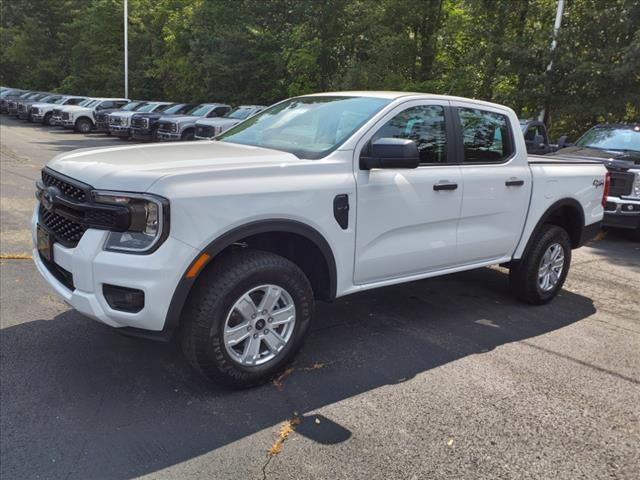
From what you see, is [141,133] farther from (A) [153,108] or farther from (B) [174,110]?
(A) [153,108]

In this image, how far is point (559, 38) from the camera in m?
16.2

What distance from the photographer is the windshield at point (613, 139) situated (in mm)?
9789

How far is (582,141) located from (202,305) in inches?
368

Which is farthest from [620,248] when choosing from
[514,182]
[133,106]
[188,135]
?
[133,106]

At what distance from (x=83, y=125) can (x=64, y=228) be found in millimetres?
25137

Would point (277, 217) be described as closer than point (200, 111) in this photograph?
Yes

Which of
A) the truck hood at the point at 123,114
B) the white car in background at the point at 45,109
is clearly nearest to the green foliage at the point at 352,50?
the truck hood at the point at 123,114

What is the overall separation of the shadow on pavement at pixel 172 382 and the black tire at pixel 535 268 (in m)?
0.18

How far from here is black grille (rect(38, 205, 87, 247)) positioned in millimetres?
3352

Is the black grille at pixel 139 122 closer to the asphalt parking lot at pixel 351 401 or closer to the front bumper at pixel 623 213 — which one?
the front bumper at pixel 623 213

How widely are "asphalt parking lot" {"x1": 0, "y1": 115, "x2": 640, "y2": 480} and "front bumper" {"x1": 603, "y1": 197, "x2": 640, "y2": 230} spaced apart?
12.3 feet

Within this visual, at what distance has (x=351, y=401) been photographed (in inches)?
139

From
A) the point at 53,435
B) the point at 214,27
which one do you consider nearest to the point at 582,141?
the point at 53,435

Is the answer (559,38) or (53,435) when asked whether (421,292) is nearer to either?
(53,435)
